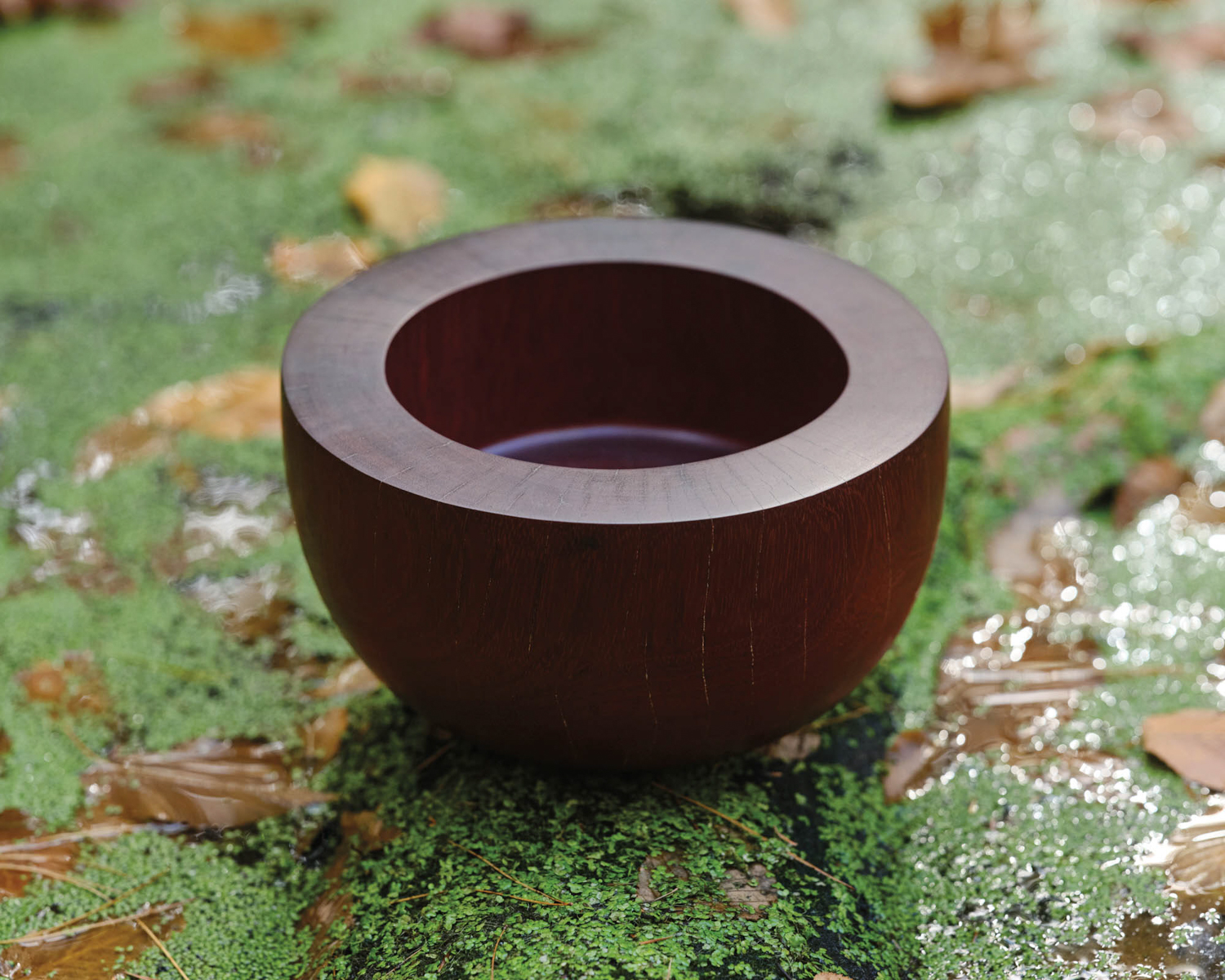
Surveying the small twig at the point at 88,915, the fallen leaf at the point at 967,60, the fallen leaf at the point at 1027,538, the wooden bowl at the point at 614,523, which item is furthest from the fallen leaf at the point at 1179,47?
the small twig at the point at 88,915

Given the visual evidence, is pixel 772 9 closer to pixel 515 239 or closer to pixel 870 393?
pixel 515 239

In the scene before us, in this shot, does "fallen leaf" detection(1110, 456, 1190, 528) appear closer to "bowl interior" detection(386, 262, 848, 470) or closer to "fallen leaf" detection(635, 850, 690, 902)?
"bowl interior" detection(386, 262, 848, 470)

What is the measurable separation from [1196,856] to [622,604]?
0.81m

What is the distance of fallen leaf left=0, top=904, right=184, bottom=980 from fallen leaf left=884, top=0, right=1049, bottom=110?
2.73 meters

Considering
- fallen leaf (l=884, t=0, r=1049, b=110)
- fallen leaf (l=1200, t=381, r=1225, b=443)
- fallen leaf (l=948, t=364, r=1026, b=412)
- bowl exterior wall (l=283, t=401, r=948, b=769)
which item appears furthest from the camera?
fallen leaf (l=884, t=0, r=1049, b=110)

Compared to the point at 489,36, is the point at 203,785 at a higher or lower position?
lower

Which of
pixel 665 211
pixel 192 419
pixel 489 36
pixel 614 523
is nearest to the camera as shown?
pixel 614 523

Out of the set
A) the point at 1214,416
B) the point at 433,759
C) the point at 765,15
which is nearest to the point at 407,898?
the point at 433,759

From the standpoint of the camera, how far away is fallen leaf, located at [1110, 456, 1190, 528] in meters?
2.11

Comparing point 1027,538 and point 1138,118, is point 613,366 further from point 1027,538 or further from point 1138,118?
point 1138,118

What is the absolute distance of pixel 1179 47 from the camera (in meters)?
3.50

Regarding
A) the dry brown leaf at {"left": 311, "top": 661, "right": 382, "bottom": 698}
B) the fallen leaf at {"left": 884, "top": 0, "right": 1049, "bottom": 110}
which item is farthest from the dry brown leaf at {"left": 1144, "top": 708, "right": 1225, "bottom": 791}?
the fallen leaf at {"left": 884, "top": 0, "right": 1049, "bottom": 110}

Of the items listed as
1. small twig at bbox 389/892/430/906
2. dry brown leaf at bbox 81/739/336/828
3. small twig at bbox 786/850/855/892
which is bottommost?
dry brown leaf at bbox 81/739/336/828

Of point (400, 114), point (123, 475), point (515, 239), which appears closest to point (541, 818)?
point (515, 239)
